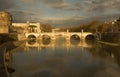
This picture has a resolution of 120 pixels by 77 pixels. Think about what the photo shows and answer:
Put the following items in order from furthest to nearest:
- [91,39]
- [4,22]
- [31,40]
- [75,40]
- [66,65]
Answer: [75,40] < [91,39] < [31,40] < [4,22] < [66,65]

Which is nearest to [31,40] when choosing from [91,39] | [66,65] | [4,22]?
[4,22]

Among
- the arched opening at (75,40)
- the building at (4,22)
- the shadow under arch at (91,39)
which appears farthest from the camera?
the shadow under arch at (91,39)

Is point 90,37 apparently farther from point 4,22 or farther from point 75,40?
point 4,22

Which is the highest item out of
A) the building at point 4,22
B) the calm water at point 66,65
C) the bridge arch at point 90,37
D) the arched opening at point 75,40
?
the building at point 4,22

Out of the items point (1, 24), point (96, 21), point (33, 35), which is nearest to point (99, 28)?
point (96, 21)

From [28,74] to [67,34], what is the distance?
80756 mm

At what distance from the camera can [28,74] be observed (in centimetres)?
2272

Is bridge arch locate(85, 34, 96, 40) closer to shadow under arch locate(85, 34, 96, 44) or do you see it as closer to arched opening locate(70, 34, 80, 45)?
shadow under arch locate(85, 34, 96, 44)

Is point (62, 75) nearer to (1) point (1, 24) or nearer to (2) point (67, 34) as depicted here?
(1) point (1, 24)

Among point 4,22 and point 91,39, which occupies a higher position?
point 4,22

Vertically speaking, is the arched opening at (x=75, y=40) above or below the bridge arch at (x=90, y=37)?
below

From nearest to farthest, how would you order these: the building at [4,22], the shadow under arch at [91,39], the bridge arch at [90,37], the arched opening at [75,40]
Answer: the building at [4,22], the arched opening at [75,40], the shadow under arch at [91,39], the bridge arch at [90,37]

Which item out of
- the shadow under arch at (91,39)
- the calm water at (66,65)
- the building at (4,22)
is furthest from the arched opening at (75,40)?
the calm water at (66,65)

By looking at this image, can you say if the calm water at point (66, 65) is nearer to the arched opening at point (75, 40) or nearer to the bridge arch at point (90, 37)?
the arched opening at point (75, 40)
